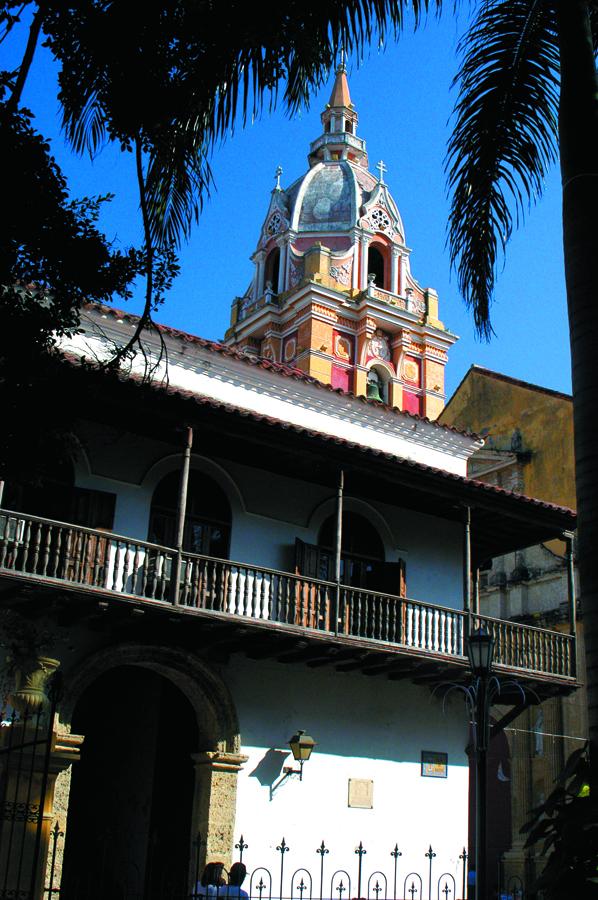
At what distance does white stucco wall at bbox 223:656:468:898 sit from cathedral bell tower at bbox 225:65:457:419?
18.8m

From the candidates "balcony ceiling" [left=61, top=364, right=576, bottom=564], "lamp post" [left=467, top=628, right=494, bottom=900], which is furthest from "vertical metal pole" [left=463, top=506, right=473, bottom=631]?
"lamp post" [left=467, top=628, right=494, bottom=900]

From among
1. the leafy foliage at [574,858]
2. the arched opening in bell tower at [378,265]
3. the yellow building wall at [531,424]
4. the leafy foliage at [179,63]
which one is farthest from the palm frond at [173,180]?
the arched opening in bell tower at [378,265]

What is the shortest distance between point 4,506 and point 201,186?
21.3 ft

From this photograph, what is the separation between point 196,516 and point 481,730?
6.58 metres

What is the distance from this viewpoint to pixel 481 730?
31.9 feet

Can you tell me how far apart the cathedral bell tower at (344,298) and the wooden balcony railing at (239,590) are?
18.5 metres

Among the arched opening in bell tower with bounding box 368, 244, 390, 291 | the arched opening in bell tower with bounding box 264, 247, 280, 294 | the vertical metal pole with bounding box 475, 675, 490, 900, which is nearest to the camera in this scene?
the vertical metal pole with bounding box 475, 675, 490, 900

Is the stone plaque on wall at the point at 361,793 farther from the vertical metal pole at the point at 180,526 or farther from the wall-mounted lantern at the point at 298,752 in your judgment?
the vertical metal pole at the point at 180,526

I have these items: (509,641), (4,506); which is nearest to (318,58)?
(4,506)

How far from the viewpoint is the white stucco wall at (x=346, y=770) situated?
14.8m

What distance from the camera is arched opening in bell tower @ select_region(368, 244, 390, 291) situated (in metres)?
38.9

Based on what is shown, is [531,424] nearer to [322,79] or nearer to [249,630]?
[249,630]

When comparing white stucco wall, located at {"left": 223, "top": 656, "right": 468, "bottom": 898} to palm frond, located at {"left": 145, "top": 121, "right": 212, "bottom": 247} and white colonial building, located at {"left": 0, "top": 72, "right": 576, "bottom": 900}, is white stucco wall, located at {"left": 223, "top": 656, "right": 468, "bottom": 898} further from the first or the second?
palm frond, located at {"left": 145, "top": 121, "right": 212, "bottom": 247}

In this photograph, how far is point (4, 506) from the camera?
44.4 ft
